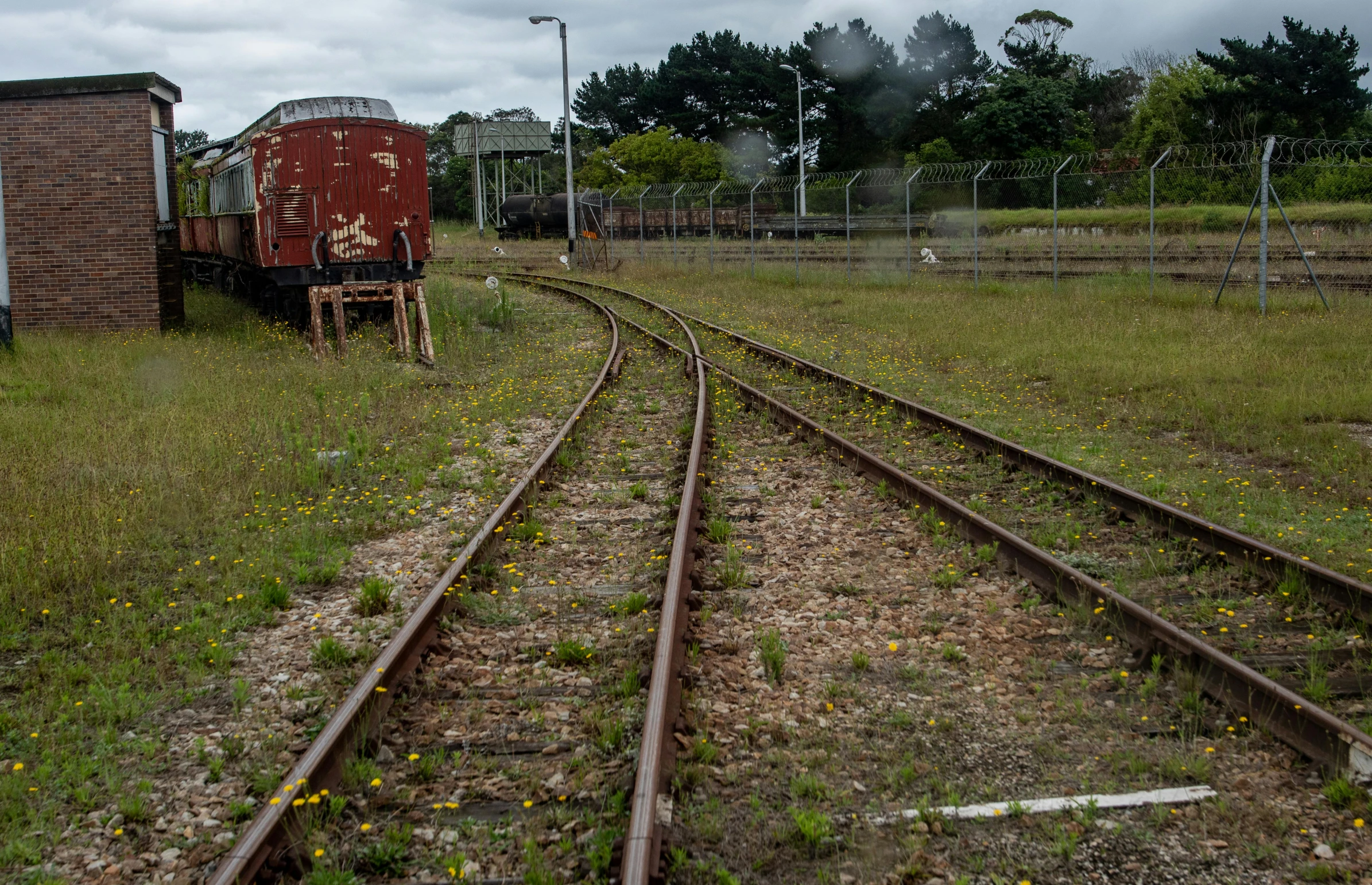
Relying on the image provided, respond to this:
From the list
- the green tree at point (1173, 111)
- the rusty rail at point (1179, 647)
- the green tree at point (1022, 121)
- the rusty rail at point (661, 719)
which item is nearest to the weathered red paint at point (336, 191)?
the rusty rail at point (661, 719)

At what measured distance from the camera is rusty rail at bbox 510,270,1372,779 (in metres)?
3.81

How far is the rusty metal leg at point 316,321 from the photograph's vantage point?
580 inches

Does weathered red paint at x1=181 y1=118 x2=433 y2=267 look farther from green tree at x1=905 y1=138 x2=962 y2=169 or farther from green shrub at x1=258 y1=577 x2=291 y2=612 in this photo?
green tree at x1=905 y1=138 x2=962 y2=169

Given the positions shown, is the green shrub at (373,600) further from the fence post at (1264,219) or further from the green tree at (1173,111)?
the green tree at (1173,111)

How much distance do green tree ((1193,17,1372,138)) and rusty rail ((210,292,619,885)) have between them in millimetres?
48842

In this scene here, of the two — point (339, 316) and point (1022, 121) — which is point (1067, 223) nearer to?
point (1022, 121)

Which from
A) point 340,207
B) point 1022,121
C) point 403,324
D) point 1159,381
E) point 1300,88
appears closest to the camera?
point 1159,381

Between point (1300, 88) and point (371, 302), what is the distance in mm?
45194

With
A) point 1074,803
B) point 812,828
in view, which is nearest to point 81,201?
point 812,828

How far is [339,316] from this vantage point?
49.4ft

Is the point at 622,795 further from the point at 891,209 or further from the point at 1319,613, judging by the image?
the point at 891,209

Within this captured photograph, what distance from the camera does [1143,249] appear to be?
1070 inches

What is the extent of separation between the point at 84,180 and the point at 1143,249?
74.7 feet

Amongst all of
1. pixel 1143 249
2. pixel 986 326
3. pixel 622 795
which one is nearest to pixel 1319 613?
pixel 622 795
